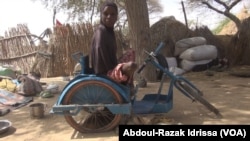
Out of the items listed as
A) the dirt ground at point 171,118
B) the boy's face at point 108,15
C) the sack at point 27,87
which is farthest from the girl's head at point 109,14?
the sack at point 27,87

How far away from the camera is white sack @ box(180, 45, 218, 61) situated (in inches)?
349

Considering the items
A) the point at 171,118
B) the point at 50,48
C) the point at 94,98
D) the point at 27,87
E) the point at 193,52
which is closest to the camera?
the point at 94,98

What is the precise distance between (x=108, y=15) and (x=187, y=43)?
5650 mm

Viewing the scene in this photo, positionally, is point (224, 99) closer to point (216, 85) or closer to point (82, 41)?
point (216, 85)

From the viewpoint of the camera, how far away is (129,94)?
4137 millimetres

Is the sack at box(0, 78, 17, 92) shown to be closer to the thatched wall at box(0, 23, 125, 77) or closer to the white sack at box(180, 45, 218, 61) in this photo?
the thatched wall at box(0, 23, 125, 77)

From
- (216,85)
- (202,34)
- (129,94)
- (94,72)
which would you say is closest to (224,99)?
(216,85)

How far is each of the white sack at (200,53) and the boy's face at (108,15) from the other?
518 centimetres

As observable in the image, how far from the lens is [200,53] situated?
29.1 feet

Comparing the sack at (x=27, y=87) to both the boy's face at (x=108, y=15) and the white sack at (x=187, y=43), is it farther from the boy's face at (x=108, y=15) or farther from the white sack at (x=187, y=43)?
the white sack at (x=187, y=43)

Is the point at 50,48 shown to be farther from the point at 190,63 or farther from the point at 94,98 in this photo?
the point at 94,98

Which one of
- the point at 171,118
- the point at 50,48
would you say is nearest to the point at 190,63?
the point at 50,48

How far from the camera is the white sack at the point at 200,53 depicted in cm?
886

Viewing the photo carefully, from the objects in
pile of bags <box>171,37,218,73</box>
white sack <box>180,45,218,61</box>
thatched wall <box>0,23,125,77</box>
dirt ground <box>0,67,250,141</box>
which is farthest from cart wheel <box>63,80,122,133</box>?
thatched wall <box>0,23,125,77</box>
